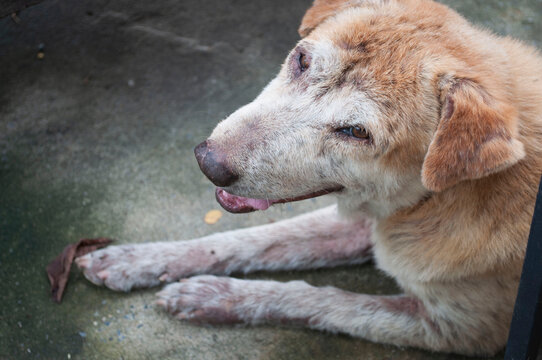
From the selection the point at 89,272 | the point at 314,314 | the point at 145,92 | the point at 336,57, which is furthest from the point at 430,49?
the point at 145,92

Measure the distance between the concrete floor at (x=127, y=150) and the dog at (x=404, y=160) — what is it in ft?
0.79

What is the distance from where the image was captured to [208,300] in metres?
3.04

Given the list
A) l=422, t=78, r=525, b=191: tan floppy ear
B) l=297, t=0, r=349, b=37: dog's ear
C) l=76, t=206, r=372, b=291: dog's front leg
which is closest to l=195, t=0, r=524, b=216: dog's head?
l=422, t=78, r=525, b=191: tan floppy ear

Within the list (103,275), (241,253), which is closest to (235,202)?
(241,253)

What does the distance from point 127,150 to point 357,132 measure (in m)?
2.18

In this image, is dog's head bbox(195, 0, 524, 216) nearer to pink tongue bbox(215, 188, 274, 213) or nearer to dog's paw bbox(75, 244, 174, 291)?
pink tongue bbox(215, 188, 274, 213)

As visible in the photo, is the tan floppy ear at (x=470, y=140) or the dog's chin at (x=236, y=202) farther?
the dog's chin at (x=236, y=202)

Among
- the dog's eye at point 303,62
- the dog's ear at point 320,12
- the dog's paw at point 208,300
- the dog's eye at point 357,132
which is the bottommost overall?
the dog's paw at point 208,300

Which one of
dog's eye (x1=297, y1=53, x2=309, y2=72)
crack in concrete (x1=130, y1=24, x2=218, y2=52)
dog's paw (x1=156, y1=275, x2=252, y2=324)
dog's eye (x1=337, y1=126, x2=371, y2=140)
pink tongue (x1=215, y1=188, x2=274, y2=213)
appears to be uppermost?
dog's eye (x1=297, y1=53, x2=309, y2=72)

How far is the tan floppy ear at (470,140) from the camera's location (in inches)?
82.1

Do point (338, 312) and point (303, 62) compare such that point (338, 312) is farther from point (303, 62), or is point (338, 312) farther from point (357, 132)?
point (303, 62)

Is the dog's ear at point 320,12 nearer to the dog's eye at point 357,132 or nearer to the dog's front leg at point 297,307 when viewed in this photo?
the dog's eye at point 357,132

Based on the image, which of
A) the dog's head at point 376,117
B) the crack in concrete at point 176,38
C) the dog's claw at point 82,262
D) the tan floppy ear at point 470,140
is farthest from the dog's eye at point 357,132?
the crack in concrete at point 176,38

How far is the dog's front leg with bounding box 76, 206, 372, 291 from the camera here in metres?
3.17
